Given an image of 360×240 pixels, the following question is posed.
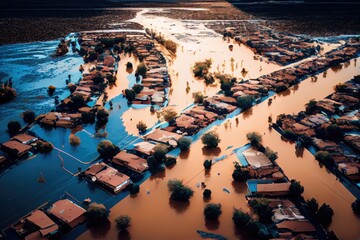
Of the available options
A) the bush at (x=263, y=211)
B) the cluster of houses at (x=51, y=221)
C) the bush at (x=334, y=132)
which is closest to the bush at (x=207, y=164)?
the bush at (x=263, y=211)

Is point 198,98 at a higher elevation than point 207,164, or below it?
higher

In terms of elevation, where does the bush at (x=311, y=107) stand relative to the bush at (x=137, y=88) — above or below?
below

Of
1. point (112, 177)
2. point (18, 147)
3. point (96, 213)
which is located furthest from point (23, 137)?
point (96, 213)

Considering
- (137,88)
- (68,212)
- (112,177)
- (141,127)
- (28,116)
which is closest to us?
(68,212)

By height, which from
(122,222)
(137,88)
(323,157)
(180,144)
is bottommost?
(122,222)

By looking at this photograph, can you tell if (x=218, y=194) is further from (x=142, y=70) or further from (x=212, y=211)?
(x=142, y=70)

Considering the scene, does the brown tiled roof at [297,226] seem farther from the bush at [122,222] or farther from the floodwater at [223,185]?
A: the bush at [122,222]

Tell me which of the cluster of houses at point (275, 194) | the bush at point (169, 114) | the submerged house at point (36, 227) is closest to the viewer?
the submerged house at point (36, 227)
